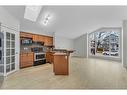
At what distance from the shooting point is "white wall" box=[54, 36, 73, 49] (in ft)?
24.4

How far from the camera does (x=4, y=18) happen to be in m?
4.60

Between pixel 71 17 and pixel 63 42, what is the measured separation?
1.69 metres

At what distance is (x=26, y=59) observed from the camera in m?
6.37

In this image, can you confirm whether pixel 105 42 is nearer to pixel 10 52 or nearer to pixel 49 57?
pixel 49 57

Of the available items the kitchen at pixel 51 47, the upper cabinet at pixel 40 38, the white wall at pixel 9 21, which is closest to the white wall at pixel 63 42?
the kitchen at pixel 51 47

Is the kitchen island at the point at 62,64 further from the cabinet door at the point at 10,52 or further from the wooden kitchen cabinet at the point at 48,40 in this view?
the wooden kitchen cabinet at the point at 48,40

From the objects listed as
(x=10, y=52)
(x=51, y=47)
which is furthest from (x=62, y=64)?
(x=51, y=47)

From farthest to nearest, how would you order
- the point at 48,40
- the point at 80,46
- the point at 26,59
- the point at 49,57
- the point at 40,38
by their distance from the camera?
the point at 48,40 < the point at 80,46 < the point at 49,57 < the point at 40,38 < the point at 26,59

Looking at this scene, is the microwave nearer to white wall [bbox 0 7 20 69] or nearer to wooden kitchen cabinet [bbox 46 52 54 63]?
white wall [bbox 0 7 20 69]

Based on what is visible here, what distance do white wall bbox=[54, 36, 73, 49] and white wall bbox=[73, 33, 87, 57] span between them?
0.35 meters

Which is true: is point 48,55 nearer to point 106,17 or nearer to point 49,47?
point 49,47

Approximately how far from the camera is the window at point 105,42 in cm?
805
